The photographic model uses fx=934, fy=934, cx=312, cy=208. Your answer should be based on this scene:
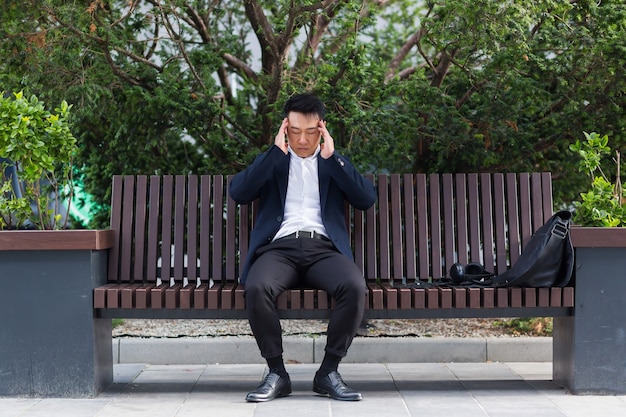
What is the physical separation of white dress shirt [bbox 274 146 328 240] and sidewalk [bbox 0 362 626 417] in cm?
95

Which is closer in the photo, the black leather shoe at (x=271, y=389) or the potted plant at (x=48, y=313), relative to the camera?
the black leather shoe at (x=271, y=389)

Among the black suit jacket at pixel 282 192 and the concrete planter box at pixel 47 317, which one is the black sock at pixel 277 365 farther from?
the concrete planter box at pixel 47 317

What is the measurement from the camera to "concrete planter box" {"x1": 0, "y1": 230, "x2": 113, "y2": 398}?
5051 mm

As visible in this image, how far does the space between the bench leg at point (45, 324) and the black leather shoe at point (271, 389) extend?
902 mm

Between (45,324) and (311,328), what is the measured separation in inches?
97.1

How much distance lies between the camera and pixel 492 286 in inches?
205

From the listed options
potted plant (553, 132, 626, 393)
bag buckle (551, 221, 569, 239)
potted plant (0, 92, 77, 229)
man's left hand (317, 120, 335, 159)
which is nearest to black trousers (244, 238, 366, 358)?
man's left hand (317, 120, 335, 159)

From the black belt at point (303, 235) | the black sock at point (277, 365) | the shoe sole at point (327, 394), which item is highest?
the black belt at point (303, 235)

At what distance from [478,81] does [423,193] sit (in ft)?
4.12

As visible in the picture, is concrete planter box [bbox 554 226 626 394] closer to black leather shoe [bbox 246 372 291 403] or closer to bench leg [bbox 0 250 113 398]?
black leather shoe [bbox 246 372 291 403]

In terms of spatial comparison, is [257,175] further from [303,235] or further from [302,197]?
[303,235]

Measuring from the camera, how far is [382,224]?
5.69m

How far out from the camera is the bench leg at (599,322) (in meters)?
5.07

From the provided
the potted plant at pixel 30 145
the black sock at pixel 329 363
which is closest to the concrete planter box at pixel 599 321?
the black sock at pixel 329 363
